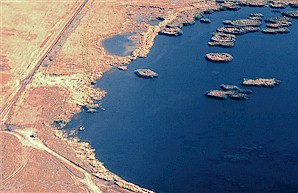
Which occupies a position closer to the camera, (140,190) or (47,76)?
(140,190)

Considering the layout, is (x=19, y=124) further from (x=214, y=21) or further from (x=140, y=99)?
(x=214, y=21)

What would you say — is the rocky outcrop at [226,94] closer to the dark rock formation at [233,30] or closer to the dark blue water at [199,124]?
the dark blue water at [199,124]

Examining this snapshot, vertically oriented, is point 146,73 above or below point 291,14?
below

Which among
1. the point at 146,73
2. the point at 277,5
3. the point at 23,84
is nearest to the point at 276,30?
the point at 277,5

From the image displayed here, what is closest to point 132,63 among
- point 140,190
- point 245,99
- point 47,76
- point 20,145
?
point 47,76

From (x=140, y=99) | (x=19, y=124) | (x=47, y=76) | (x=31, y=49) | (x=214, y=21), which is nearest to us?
(x=19, y=124)

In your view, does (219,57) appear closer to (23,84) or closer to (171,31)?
(171,31)
